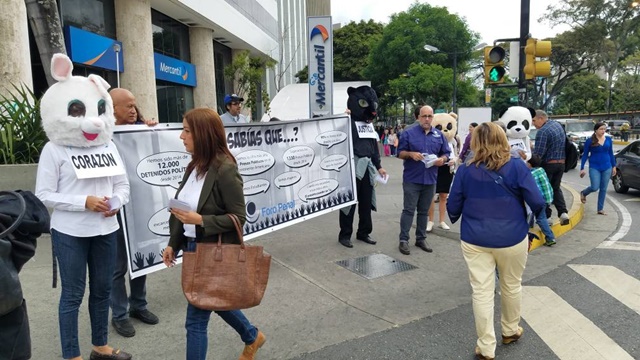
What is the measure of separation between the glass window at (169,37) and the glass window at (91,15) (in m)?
3.08

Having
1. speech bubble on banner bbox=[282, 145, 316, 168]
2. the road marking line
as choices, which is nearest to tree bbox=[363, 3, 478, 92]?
the road marking line

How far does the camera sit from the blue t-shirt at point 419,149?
6098mm

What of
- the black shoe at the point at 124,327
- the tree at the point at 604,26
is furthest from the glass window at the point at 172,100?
the tree at the point at 604,26

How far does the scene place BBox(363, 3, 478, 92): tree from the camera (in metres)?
32.2

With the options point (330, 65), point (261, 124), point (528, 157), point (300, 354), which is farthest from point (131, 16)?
point (300, 354)

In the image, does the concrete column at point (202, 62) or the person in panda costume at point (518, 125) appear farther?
the concrete column at point (202, 62)

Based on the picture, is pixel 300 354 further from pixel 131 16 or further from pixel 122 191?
pixel 131 16

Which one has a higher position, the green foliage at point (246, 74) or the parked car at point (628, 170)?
the green foliage at point (246, 74)

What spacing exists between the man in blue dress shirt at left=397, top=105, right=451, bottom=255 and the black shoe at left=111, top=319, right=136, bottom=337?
3.57 m

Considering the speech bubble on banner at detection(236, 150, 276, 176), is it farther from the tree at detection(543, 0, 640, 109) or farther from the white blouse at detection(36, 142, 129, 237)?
the tree at detection(543, 0, 640, 109)

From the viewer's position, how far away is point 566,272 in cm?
545

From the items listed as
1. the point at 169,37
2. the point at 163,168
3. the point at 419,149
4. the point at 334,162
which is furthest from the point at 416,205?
the point at 169,37

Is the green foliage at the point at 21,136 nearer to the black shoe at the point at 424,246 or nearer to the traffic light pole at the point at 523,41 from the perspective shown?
the black shoe at the point at 424,246

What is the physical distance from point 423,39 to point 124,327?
103 feet
